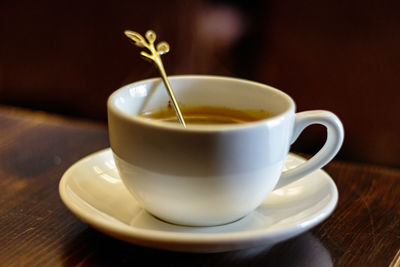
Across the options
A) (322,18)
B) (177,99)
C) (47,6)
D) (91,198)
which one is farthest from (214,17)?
(91,198)

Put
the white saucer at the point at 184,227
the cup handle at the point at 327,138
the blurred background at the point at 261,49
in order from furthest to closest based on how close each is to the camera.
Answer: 1. the blurred background at the point at 261,49
2. the cup handle at the point at 327,138
3. the white saucer at the point at 184,227

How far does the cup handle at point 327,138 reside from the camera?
531 millimetres

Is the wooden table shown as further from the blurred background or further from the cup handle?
the blurred background

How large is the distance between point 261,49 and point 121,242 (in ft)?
2.74

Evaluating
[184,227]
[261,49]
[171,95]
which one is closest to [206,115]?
[171,95]

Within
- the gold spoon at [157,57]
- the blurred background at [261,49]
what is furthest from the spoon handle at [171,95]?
the blurred background at [261,49]

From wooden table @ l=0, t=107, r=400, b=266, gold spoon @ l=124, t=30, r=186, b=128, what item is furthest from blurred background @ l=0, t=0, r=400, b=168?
gold spoon @ l=124, t=30, r=186, b=128

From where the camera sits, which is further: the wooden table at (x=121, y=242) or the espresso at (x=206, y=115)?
the espresso at (x=206, y=115)

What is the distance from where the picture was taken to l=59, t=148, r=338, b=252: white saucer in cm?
43

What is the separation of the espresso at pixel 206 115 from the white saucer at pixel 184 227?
0.09 meters

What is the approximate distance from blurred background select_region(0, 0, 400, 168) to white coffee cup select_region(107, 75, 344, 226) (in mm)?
656

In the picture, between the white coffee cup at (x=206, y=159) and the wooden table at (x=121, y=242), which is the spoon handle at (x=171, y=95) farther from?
the wooden table at (x=121, y=242)

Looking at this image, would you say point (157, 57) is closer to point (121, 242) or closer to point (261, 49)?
point (121, 242)

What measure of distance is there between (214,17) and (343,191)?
695 millimetres
